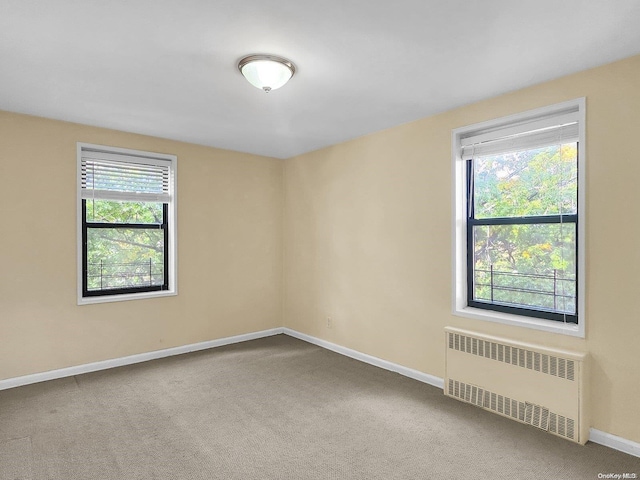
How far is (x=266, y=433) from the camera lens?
8.91ft

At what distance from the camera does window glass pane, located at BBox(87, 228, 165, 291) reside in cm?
404

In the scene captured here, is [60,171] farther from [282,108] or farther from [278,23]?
[278,23]

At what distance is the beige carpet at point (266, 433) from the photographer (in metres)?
2.29

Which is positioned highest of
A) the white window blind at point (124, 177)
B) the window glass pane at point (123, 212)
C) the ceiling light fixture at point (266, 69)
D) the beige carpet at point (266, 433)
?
the ceiling light fixture at point (266, 69)

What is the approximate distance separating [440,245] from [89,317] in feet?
11.9

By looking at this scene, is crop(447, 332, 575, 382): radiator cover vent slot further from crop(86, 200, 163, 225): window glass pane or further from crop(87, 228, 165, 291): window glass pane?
crop(86, 200, 163, 225): window glass pane

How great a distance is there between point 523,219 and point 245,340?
12.1ft

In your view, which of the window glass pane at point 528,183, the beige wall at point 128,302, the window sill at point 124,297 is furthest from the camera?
the window sill at point 124,297

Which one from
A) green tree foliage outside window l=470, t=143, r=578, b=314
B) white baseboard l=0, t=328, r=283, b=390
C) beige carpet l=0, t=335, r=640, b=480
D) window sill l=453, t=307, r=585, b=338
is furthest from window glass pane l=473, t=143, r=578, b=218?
white baseboard l=0, t=328, r=283, b=390

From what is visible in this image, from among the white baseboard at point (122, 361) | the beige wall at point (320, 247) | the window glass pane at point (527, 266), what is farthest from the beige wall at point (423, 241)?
the white baseboard at point (122, 361)

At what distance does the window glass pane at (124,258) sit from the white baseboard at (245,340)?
31.9 inches

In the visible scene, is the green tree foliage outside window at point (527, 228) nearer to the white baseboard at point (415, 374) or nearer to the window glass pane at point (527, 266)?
the window glass pane at point (527, 266)

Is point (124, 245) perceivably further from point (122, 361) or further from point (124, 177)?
point (122, 361)

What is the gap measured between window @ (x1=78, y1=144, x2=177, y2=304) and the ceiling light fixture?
7.47 ft
